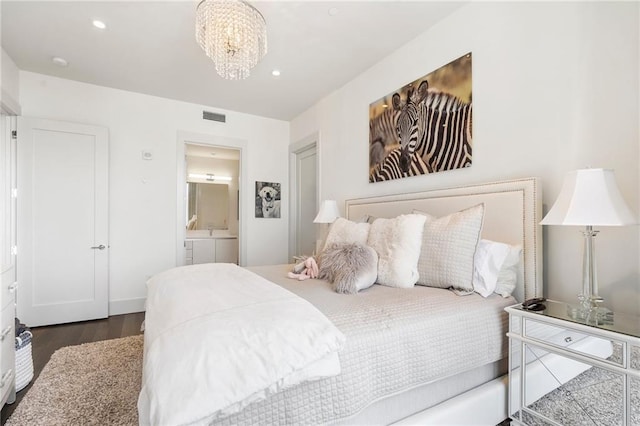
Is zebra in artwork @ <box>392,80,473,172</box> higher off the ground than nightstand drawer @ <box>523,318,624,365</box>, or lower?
higher

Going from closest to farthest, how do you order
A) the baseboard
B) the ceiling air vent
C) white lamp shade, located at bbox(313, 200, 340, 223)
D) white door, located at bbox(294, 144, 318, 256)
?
white lamp shade, located at bbox(313, 200, 340, 223) → the baseboard → the ceiling air vent → white door, located at bbox(294, 144, 318, 256)

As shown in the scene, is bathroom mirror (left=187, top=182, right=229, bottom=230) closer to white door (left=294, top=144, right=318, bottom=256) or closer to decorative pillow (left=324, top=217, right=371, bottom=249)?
white door (left=294, top=144, right=318, bottom=256)

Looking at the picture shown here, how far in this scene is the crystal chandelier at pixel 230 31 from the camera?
6.23ft

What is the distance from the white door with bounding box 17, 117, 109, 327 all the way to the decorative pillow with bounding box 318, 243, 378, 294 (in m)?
3.00

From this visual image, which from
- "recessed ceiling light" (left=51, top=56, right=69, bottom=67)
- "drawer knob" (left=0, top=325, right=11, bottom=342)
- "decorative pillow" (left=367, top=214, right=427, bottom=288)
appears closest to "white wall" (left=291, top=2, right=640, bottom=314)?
"decorative pillow" (left=367, top=214, right=427, bottom=288)

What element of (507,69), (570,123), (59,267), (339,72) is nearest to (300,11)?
(339,72)

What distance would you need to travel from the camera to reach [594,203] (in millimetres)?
1250

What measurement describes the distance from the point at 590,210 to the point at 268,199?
156 inches

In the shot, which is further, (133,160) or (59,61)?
(133,160)

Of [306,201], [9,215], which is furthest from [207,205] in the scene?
[9,215]

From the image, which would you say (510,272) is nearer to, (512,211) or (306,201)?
(512,211)

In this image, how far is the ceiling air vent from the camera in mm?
4191

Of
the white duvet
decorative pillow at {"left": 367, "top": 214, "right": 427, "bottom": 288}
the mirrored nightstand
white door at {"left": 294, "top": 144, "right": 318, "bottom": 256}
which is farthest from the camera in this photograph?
white door at {"left": 294, "top": 144, "right": 318, "bottom": 256}

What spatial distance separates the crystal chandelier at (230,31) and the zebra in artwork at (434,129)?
1.38 m
